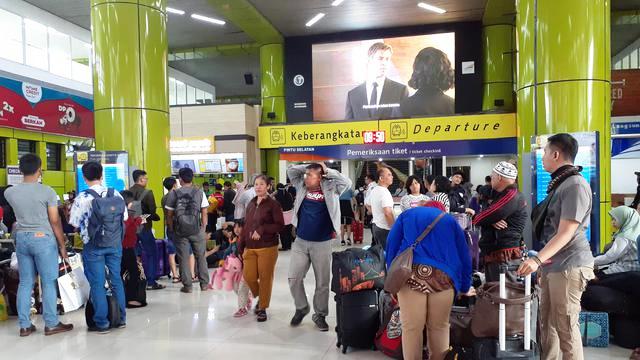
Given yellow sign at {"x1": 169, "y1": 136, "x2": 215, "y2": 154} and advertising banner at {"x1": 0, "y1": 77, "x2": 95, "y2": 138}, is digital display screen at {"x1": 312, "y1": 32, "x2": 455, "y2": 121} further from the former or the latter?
advertising banner at {"x1": 0, "y1": 77, "x2": 95, "y2": 138}

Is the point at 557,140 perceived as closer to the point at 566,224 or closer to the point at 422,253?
the point at 566,224

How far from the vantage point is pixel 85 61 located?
1591 centimetres

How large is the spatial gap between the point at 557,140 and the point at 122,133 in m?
6.40

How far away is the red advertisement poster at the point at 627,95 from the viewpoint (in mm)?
11609

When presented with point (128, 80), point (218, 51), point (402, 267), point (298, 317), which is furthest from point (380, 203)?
point (218, 51)

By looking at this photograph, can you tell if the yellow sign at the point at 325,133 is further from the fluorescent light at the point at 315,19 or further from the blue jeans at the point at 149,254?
the blue jeans at the point at 149,254

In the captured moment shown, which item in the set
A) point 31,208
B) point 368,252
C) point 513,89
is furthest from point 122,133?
point 513,89

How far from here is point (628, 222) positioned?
171 inches

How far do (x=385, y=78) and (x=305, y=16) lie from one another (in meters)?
2.90

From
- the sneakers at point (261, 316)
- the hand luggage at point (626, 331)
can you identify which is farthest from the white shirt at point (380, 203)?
the hand luggage at point (626, 331)

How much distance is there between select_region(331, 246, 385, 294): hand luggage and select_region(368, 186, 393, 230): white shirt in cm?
123

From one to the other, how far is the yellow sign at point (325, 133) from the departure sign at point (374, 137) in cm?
8

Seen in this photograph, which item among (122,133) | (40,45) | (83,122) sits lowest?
(122,133)

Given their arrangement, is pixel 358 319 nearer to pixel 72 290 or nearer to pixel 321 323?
pixel 321 323
